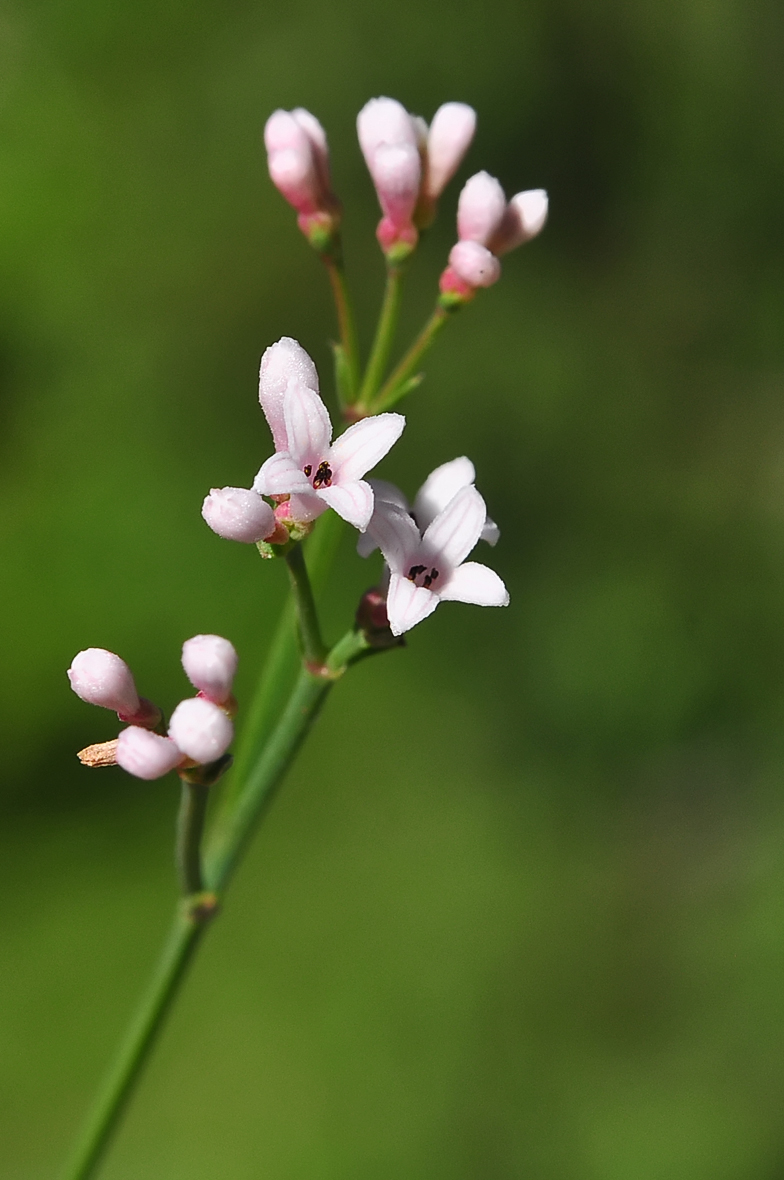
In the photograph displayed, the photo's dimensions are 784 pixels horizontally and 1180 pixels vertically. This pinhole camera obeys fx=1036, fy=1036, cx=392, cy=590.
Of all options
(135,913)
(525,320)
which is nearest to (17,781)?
(135,913)

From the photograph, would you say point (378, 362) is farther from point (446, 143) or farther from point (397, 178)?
point (446, 143)

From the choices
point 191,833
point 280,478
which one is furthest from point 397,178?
point 191,833

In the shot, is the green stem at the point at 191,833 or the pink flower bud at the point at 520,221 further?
the pink flower bud at the point at 520,221

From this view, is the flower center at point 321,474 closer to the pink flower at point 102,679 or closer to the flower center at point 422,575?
the flower center at point 422,575

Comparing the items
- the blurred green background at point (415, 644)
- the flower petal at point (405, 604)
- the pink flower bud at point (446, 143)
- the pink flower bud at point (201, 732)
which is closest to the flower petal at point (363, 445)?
the flower petal at point (405, 604)

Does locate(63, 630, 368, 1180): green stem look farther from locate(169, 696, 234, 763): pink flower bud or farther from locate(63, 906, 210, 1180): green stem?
locate(169, 696, 234, 763): pink flower bud

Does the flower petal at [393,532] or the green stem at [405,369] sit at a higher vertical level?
the green stem at [405,369]

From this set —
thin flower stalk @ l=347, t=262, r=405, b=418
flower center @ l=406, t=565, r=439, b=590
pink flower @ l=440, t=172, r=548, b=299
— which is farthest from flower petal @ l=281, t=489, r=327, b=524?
pink flower @ l=440, t=172, r=548, b=299
